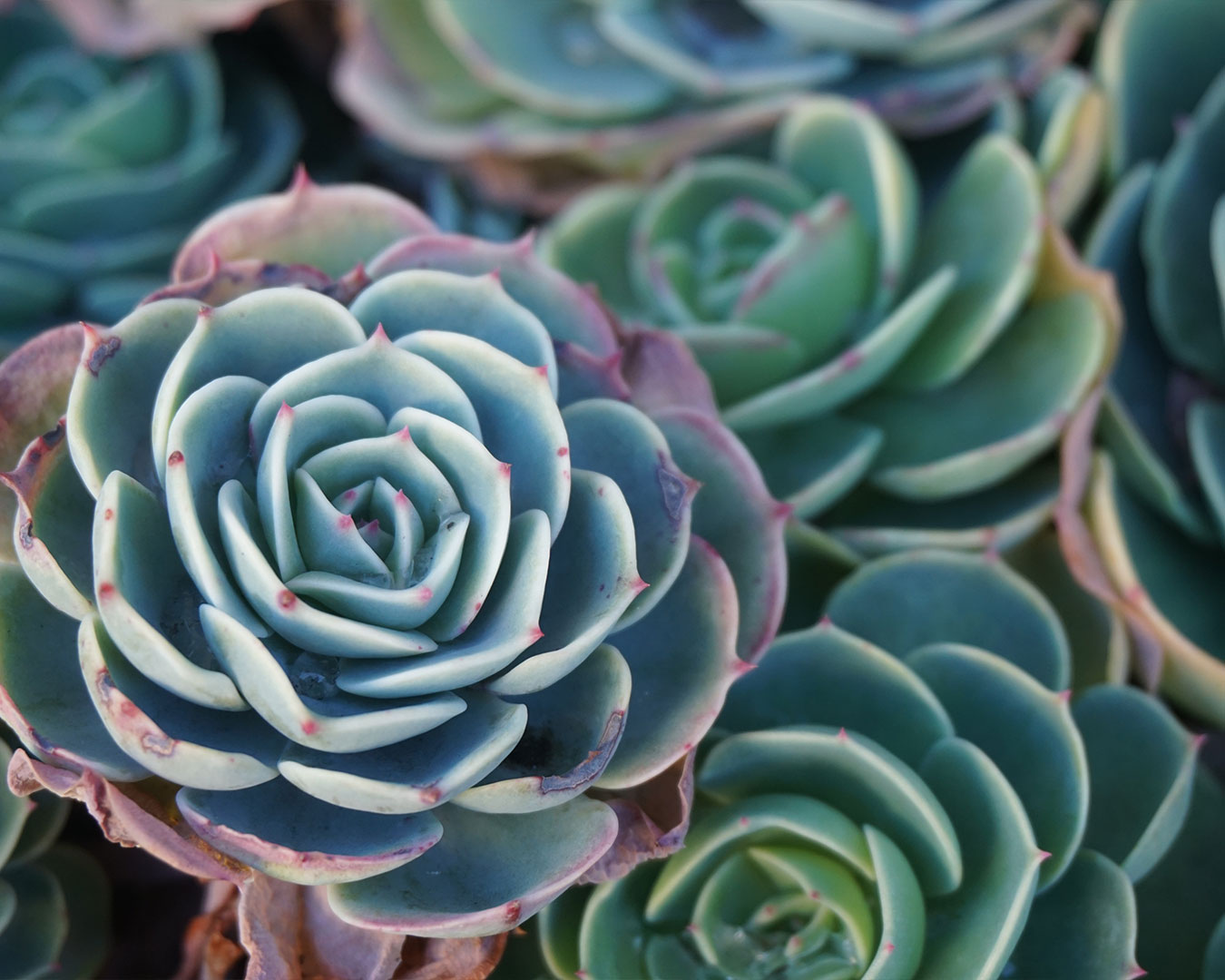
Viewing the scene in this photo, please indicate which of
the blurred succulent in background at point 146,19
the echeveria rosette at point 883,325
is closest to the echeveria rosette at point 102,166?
the blurred succulent in background at point 146,19

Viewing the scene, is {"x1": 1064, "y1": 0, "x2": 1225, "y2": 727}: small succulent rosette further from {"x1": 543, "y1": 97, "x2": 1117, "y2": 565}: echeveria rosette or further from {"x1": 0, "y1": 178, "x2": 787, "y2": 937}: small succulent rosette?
{"x1": 0, "y1": 178, "x2": 787, "y2": 937}: small succulent rosette

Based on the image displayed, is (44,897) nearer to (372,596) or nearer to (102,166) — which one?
(372,596)

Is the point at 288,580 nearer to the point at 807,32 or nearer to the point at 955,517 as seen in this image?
the point at 955,517

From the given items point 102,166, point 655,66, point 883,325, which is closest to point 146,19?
point 102,166

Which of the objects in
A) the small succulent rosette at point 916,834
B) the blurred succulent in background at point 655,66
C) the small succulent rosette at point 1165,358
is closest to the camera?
the small succulent rosette at point 916,834

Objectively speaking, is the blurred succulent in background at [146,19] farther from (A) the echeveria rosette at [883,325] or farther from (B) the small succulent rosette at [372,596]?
(B) the small succulent rosette at [372,596]

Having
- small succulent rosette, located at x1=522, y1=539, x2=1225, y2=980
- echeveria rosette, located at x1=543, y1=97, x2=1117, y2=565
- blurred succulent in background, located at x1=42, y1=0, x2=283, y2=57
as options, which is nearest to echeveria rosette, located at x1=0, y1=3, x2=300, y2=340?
blurred succulent in background, located at x1=42, y1=0, x2=283, y2=57

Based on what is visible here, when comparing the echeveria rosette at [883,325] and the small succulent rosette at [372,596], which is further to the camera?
the echeveria rosette at [883,325]

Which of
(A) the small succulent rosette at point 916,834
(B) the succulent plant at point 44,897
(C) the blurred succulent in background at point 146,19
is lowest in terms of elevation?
(B) the succulent plant at point 44,897
